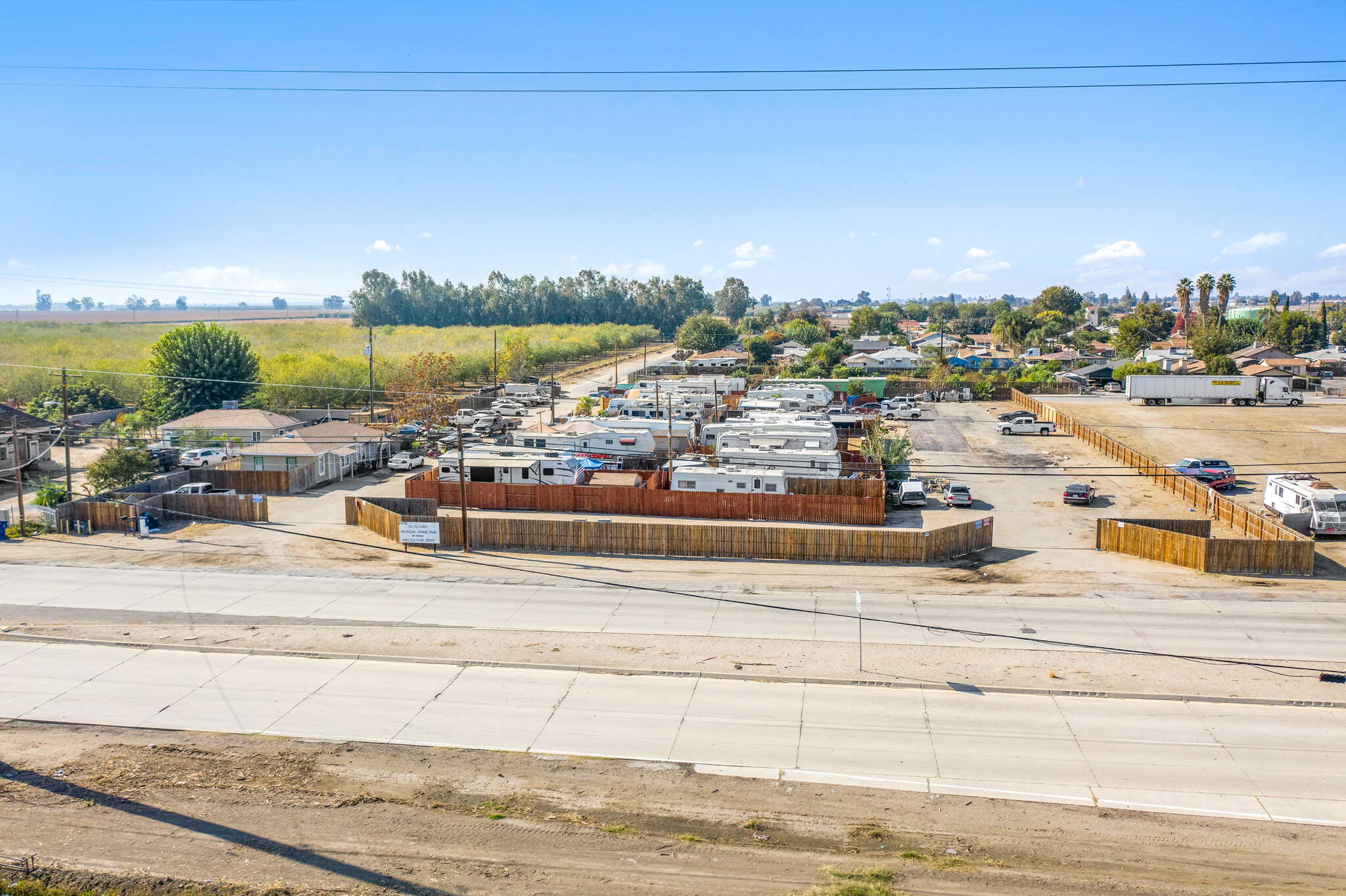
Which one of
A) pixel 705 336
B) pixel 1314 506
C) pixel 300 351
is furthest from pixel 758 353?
pixel 1314 506

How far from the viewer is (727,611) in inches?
1137

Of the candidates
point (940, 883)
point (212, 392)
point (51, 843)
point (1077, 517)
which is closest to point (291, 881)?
point (51, 843)

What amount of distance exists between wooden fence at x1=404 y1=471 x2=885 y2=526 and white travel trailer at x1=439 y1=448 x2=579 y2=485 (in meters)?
1.02

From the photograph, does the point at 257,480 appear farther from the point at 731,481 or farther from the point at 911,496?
the point at 911,496

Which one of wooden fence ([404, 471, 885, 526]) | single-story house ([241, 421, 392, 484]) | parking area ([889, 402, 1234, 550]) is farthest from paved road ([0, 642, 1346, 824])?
single-story house ([241, 421, 392, 484])

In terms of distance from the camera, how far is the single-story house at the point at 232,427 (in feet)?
193

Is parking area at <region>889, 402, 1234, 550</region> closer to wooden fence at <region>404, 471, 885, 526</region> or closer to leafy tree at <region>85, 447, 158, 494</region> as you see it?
wooden fence at <region>404, 471, 885, 526</region>

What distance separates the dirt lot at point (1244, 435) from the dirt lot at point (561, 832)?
2618 cm

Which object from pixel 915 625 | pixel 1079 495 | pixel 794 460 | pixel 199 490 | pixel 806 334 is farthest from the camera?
pixel 806 334

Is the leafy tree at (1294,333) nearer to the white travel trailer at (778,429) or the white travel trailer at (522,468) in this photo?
the white travel trailer at (778,429)

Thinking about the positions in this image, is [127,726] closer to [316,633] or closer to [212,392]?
[316,633]

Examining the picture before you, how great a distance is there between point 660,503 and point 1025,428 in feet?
126

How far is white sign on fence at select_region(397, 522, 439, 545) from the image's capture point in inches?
1464

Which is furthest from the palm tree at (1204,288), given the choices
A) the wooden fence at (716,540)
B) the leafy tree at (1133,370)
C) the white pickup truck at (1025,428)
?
the wooden fence at (716,540)
